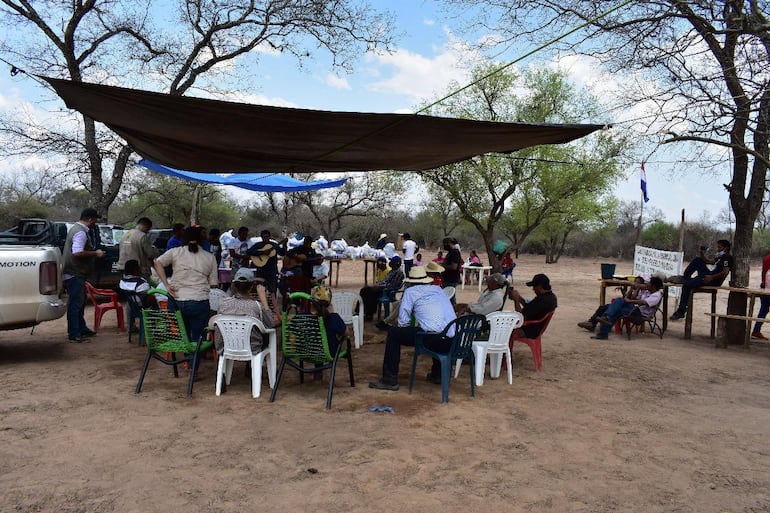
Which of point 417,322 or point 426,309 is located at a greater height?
point 426,309

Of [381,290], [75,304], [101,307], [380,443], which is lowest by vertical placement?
[380,443]

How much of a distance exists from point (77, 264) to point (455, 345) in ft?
15.9

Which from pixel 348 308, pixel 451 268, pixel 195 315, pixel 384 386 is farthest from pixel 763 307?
pixel 195 315

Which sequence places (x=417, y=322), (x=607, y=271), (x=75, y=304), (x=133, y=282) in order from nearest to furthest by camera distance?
(x=417, y=322) < (x=133, y=282) < (x=75, y=304) < (x=607, y=271)

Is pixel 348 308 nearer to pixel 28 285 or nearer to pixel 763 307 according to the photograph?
pixel 28 285

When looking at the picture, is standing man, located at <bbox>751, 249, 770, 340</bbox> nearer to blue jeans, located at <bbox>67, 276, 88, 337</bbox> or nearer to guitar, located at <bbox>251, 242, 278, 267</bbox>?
guitar, located at <bbox>251, 242, 278, 267</bbox>

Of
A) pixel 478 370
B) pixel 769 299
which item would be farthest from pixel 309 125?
pixel 769 299

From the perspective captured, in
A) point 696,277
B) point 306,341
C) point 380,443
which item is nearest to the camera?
point 380,443

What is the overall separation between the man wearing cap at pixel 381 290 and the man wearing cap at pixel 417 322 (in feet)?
11.2

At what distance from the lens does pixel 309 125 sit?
497 cm

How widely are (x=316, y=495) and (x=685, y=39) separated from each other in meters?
7.55

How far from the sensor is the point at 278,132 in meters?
5.32

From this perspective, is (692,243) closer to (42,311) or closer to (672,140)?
(672,140)

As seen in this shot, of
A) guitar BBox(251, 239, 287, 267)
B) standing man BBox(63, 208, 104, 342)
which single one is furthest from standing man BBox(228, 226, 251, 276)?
standing man BBox(63, 208, 104, 342)
